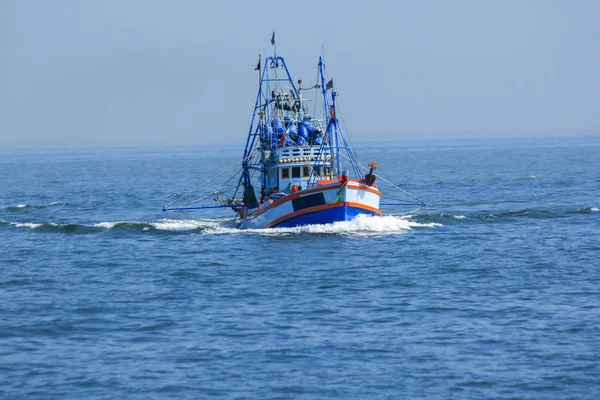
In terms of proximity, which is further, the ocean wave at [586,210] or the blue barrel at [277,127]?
the ocean wave at [586,210]

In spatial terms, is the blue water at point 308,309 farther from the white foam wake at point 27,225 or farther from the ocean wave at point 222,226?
the white foam wake at point 27,225

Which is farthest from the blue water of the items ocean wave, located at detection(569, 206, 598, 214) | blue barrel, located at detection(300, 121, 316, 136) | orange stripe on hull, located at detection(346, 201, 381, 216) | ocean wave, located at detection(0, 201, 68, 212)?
ocean wave, located at detection(0, 201, 68, 212)

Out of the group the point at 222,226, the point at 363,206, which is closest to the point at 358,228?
the point at 363,206

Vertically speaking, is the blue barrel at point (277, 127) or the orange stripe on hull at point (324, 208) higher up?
the blue barrel at point (277, 127)

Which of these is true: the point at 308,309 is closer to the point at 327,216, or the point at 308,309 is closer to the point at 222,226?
the point at 327,216

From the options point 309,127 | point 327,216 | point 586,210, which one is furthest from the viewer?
point 586,210

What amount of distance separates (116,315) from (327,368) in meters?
10.2

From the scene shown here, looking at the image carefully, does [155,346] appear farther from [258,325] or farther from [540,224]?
[540,224]

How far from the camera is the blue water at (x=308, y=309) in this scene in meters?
25.0

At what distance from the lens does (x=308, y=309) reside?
33062 millimetres

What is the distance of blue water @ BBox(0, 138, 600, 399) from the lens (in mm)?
24984

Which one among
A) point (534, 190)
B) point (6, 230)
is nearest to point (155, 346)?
point (6, 230)

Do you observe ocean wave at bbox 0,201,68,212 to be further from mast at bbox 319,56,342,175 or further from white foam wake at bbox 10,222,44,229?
mast at bbox 319,56,342,175

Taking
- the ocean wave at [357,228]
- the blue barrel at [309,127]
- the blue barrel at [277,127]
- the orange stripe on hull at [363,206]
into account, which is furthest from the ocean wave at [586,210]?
the blue barrel at [277,127]
